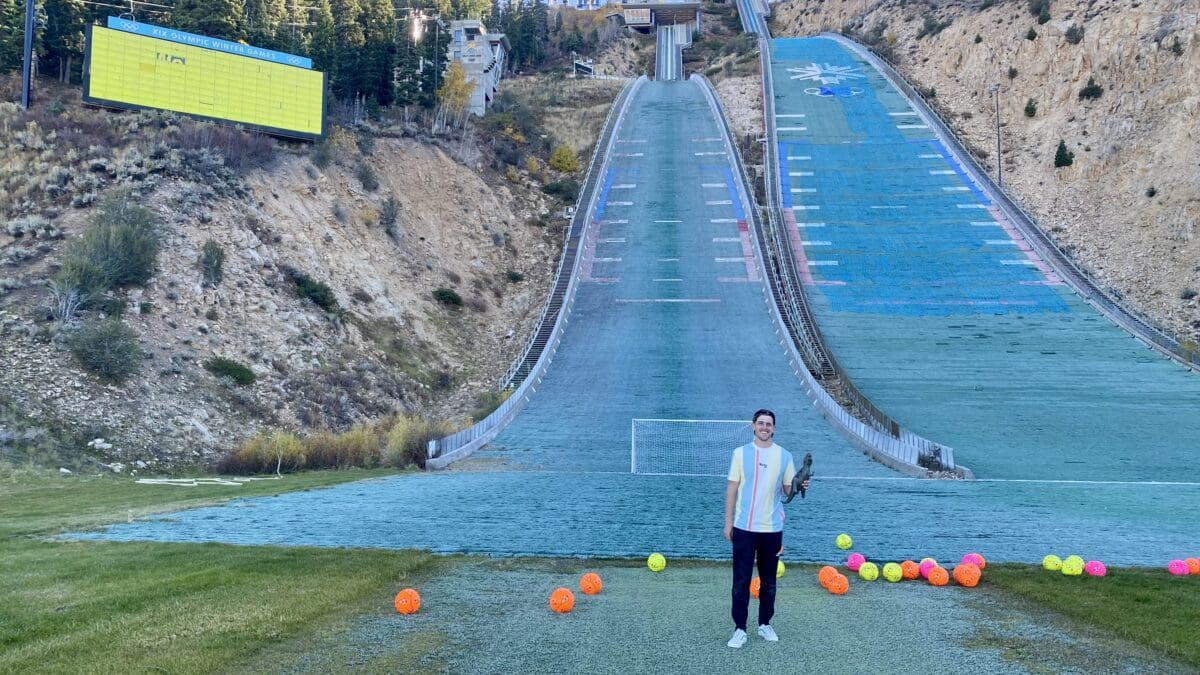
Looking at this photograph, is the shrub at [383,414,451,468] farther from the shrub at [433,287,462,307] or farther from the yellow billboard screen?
the yellow billboard screen

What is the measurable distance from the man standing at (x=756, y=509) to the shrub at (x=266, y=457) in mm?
17440

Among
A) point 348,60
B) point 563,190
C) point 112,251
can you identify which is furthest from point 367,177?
point 348,60

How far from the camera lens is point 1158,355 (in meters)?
32.4

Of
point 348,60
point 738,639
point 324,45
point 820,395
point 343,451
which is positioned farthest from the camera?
point 324,45

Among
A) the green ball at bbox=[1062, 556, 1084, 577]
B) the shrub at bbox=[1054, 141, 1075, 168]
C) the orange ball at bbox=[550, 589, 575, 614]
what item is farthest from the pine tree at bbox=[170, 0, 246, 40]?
the green ball at bbox=[1062, 556, 1084, 577]

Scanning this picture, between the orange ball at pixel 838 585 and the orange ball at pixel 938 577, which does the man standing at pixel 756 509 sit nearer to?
the orange ball at pixel 838 585

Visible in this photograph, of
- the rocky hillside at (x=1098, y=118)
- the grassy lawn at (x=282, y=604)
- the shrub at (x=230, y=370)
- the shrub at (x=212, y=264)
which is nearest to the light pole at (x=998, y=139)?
the rocky hillside at (x=1098, y=118)

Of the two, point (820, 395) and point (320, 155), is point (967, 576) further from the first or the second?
point (320, 155)

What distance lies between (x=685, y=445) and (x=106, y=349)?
15060 millimetres

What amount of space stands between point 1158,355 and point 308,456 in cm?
2751

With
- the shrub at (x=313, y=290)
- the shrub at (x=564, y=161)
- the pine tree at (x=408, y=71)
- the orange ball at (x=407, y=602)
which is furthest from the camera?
the pine tree at (x=408, y=71)

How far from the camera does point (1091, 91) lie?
175ft

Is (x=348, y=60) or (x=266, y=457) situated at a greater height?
(x=348, y=60)

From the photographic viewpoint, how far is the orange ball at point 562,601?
27.8 ft
